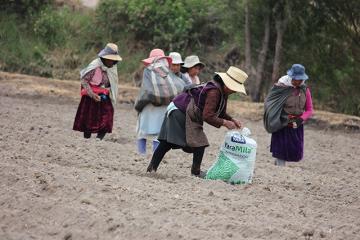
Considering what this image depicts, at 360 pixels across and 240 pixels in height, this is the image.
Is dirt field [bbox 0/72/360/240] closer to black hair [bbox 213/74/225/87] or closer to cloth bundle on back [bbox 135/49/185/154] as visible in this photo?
cloth bundle on back [bbox 135/49/185/154]

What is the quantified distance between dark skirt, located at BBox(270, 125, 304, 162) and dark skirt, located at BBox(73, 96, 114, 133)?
2283 mm

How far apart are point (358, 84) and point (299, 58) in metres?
1.37

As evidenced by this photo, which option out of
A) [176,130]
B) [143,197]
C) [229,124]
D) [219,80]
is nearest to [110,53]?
[176,130]

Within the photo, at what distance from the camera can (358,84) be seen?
16.5m

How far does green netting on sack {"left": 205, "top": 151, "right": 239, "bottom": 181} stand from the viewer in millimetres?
7875

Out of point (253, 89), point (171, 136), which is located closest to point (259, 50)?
point (253, 89)

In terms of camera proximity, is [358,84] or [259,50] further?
[259,50]

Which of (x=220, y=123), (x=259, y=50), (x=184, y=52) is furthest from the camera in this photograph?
(x=184, y=52)

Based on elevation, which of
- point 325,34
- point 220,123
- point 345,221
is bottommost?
point 345,221

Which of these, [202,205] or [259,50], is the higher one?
[259,50]

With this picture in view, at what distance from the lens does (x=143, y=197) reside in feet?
21.3

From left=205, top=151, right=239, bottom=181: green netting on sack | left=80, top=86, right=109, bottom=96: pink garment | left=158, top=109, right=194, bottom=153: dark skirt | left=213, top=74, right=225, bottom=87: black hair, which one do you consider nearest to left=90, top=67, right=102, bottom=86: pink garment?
left=80, top=86, right=109, bottom=96: pink garment

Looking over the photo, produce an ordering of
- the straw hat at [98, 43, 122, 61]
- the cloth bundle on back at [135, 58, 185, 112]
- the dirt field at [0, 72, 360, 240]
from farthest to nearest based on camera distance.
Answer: the straw hat at [98, 43, 122, 61], the cloth bundle on back at [135, 58, 185, 112], the dirt field at [0, 72, 360, 240]

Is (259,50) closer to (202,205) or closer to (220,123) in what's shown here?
(220,123)
